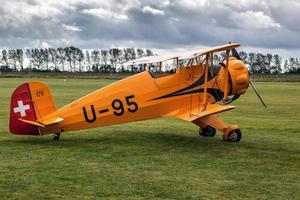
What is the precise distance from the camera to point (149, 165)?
27.9ft

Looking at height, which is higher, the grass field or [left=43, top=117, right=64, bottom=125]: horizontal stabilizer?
[left=43, top=117, right=64, bottom=125]: horizontal stabilizer

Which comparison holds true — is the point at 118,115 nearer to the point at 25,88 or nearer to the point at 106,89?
the point at 106,89

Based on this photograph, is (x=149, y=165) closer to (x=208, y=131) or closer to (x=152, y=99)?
(x=152, y=99)

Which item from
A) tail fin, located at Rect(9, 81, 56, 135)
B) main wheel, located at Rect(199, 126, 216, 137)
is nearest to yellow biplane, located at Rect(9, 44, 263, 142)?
tail fin, located at Rect(9, 81, 56, 135)

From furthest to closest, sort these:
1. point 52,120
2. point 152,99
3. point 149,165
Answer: point 152,99 → point 52,120 → point 149,165

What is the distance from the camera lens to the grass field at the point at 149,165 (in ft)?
21.7

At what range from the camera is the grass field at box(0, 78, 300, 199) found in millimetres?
6605

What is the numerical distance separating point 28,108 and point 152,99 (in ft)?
10.0

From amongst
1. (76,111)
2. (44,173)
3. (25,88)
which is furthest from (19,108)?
(44,173)

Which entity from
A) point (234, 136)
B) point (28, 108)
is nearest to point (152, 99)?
point (234, 136)

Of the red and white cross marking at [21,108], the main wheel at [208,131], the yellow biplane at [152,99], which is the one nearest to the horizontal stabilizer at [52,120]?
the yellow biplane at [152,99]

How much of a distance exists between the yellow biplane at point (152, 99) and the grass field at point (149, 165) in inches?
21.4

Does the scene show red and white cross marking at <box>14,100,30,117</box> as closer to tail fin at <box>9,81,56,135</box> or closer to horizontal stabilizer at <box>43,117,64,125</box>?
tail fin at <box>9,81,56,135</box>

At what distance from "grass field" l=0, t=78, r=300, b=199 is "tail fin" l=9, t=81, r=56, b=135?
0.42m
